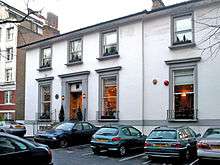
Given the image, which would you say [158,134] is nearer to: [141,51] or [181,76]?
[181,76]

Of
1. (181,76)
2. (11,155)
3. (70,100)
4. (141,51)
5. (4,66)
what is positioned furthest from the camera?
(4,66)

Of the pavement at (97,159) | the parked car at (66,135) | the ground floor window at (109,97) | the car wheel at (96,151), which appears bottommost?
the pavement at (97,159)

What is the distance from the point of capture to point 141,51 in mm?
21578

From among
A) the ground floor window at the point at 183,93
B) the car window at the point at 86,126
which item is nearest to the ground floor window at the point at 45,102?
the car window at the point at 86,126

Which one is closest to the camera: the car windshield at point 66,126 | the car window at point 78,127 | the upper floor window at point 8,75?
the car windshield at point 66,126

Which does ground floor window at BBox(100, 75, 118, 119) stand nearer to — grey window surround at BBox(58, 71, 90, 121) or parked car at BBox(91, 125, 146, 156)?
grey window surround at BBox(58, 71, 90, 121)

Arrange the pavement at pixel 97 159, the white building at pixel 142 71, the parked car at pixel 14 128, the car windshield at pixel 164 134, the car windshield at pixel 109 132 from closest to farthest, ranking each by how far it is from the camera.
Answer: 1. the pavement at pixel 97 159
2. the car windshield at pixel 164 134
3. the car windshield at pixel 109 132
4. the white building at pixel 142 71
5. the parked car at pixel 14 128

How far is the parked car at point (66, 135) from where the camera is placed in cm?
1814

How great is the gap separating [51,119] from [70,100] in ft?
7.43

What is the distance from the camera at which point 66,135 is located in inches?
728

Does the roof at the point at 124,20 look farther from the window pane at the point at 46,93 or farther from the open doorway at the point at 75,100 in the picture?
the open doorway at the point at 75,100

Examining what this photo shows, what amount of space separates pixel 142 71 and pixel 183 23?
397 cm

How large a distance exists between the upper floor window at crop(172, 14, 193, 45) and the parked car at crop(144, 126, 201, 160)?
7463mm

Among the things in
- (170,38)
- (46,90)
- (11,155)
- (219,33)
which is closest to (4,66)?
(46,90)
